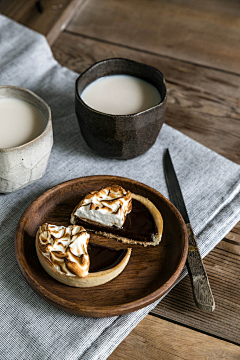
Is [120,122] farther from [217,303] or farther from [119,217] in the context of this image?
[217,303]

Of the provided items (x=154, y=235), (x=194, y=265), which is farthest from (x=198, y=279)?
(x=154, y=235)

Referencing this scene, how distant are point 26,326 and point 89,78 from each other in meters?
0.68

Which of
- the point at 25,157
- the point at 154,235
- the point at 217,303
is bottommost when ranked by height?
the point at 217,303

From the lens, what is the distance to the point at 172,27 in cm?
163

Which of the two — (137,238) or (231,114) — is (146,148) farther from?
(231,114)

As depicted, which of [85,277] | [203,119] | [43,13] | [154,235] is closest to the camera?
[85,277]

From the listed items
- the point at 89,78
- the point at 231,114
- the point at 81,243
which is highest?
the point at 89,78

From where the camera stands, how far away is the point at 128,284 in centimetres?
80

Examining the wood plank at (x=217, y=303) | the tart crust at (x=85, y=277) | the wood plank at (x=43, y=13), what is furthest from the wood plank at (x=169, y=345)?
the wood plank at (x=43, y=13)

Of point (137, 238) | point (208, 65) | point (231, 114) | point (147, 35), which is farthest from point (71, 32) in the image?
point (137, 238)

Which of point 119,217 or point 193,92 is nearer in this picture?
point 119,217

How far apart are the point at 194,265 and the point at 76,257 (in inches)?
10.6

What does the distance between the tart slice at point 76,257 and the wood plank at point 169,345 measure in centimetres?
14

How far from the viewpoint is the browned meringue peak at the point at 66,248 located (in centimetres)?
76
